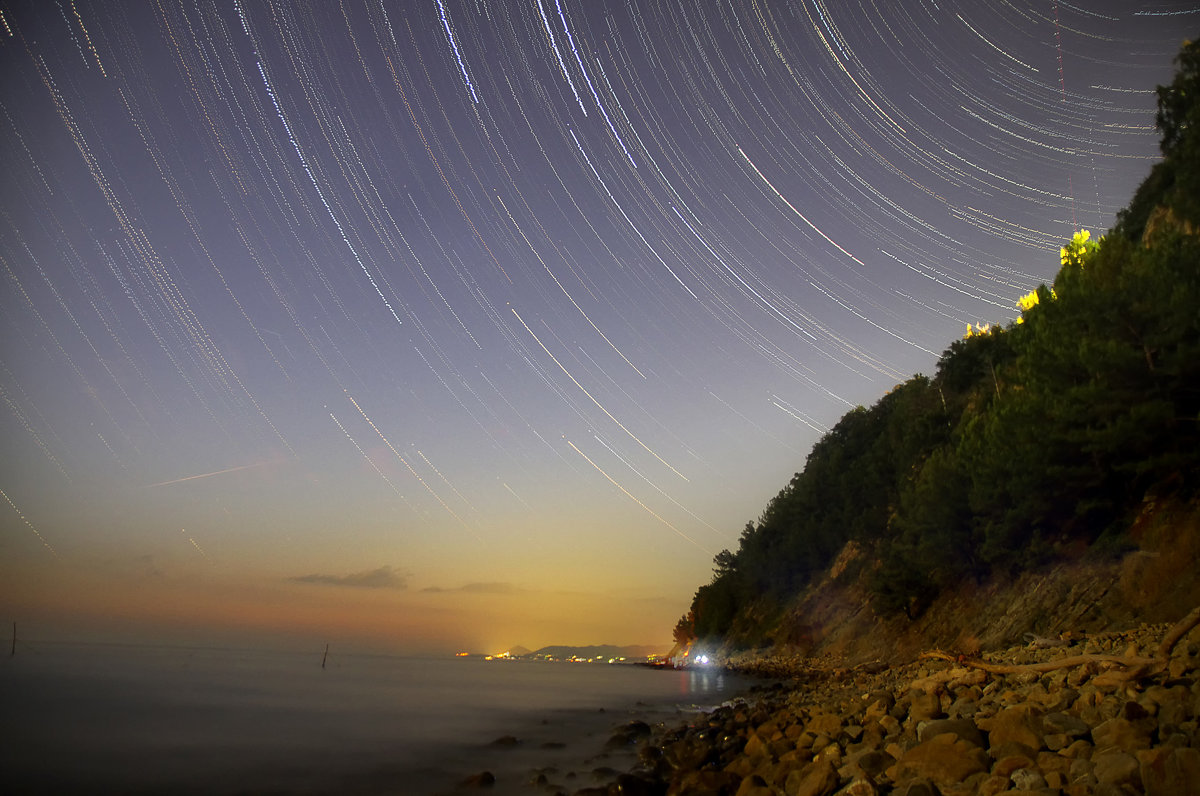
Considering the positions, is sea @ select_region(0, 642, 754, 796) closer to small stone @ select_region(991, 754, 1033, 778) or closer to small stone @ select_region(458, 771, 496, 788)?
small stone @ select_region(458, 771, 496, 788)

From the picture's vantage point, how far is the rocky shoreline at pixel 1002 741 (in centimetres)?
590

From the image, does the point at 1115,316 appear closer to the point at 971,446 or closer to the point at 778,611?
the point at 971,446

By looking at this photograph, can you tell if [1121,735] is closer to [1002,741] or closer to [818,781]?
[1002,741]

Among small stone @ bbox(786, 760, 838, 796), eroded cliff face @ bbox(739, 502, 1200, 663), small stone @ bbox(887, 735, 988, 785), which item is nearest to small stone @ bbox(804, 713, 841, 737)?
small stone @ bbox(786, 760, 838, 796)

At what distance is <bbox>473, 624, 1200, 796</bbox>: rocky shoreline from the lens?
232 inches

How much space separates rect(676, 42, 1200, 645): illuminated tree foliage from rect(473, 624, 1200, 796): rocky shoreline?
10.1m

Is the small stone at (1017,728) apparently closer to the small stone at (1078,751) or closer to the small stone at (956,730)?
the small stone at (956,730)

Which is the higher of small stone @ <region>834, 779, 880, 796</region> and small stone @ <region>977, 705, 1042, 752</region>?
small stone @ <region>977, 705, 1042, 752</region>

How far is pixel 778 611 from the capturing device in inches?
2810

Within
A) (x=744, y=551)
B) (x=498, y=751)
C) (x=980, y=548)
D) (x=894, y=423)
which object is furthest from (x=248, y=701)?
(x=744, y=551)

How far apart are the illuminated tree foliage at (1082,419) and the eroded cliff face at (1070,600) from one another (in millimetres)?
891

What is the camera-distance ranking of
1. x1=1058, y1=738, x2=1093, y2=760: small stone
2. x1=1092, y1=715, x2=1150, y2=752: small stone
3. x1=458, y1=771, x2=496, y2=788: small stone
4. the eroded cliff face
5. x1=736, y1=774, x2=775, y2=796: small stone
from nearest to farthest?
x1=1092, y1=715, x2=1150, y2=752: small stone
x1=1058, y1=738, x2=1093, y2=760: small stone
x1=736, y1=774, x2=775, y2=796: small stone
x1=458, y1=771, x2=496, y2=788: small stone
the eroded cliff face

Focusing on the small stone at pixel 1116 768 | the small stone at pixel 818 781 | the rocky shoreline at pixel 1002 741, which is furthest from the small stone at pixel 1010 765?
the small stone at pixel 818 781

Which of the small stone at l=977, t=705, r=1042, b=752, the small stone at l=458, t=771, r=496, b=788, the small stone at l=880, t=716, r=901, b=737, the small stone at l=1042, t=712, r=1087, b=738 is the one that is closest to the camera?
the small stone at l=1042, t=712, r=1087, b=738
